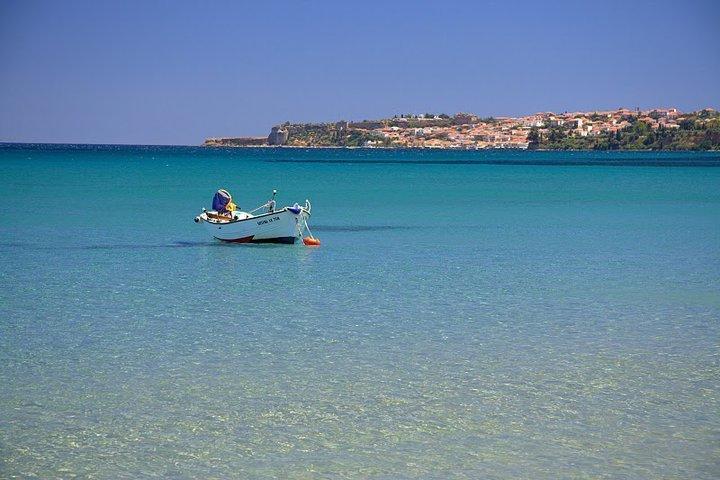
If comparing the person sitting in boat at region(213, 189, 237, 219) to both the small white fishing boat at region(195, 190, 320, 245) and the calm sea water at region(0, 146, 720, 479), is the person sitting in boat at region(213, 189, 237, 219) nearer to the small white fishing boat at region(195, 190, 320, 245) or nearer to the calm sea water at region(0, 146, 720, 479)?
the small white fishing boat at region(195, 190, 320, 245)

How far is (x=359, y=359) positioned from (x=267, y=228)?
589 inches

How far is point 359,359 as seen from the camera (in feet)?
42.7

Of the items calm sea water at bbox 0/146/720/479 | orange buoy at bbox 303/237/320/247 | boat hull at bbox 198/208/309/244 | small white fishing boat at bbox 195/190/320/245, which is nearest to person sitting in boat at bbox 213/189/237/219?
small white fishing boat at bbox 195/190/320/245

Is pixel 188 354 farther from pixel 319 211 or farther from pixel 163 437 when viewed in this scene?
pixel 319 211

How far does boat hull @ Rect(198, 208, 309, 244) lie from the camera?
27547 millimetres

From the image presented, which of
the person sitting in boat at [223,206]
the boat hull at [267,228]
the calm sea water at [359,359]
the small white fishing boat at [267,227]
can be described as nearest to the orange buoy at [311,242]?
the small white fishing boat at [267,227]

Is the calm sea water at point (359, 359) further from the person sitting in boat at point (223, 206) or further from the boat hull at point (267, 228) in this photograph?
the person sitting in boat at point (223, 206)

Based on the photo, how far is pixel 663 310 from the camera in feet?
54.5

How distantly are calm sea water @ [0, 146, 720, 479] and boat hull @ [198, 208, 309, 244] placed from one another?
0.85 m

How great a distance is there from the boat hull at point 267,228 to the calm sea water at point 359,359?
854mm

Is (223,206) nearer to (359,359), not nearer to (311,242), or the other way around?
(311,242)

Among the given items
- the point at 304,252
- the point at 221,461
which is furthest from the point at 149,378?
the point at 304,252

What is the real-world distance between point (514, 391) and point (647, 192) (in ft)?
164

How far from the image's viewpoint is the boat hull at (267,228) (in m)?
27.5
